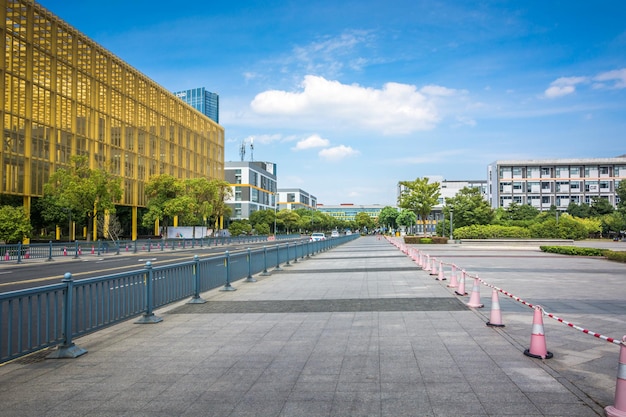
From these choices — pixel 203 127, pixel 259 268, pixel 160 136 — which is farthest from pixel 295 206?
pixel 259 268

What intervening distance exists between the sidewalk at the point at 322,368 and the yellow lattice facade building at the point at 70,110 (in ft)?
143

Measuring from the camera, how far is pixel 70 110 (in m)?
53.2

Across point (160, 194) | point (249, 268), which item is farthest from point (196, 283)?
point (160, 194)

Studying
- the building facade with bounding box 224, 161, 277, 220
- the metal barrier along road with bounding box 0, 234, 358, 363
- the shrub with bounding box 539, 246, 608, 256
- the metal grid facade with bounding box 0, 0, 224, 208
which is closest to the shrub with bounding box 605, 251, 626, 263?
the shrub with bounding box 539, 246, 608, 256

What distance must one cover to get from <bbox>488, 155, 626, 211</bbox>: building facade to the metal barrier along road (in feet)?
370

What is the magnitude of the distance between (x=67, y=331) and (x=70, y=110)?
2107 inches

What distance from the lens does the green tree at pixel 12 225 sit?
109ft

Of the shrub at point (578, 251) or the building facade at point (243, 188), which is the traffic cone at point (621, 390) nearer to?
the shrub at point (578, 251)

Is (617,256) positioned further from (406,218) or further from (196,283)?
(406,218)

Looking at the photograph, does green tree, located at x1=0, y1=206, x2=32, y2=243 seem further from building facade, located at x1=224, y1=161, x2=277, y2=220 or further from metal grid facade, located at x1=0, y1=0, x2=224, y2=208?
building facade, located at x1=224, y1=161, x2=277, y2=220

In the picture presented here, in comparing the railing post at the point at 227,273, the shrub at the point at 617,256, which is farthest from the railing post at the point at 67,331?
the shrub at the point at 617,256

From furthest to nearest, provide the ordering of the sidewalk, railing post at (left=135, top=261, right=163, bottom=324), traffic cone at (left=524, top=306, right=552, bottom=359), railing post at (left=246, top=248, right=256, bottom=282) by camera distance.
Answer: railing post at (left=246, top=248, right=256, bottom=282) < railing post at (left=135, top=261, right=163, bottom=324) < traffic cone at (left=524, top=306, right=552, bottom=359) < the sidewalk

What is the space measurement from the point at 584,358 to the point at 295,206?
610 ft

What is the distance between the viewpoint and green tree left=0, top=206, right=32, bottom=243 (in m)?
33.3
